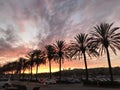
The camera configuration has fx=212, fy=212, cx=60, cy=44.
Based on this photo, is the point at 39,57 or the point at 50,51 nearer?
the point at 50,51

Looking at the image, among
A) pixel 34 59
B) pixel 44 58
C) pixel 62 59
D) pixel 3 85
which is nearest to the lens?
pixel 3 85

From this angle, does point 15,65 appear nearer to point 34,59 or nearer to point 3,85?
point 34,59

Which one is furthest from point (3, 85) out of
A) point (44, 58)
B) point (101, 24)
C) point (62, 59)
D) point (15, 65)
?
point (15, 65)

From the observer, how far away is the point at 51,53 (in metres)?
78.9

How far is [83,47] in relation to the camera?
196 ft

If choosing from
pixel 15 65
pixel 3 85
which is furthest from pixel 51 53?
pixel 15 65

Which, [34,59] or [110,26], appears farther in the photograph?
[34,59]

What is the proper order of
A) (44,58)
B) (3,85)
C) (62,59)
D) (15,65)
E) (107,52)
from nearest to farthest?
(3,85) → (107,52) → (62,59) → (44,58) → (15,65)

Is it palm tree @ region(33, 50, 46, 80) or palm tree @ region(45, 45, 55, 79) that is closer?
palm tree @ region(45, 45, 55, 79)

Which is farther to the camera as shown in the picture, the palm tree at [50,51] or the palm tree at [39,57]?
the palm tree at [39,57]

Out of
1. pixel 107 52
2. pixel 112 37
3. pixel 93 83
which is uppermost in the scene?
pixel 112 37

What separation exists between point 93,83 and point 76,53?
13.0 metres

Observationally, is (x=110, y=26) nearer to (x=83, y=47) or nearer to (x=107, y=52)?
(x=107, y=52)

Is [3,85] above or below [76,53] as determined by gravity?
below
